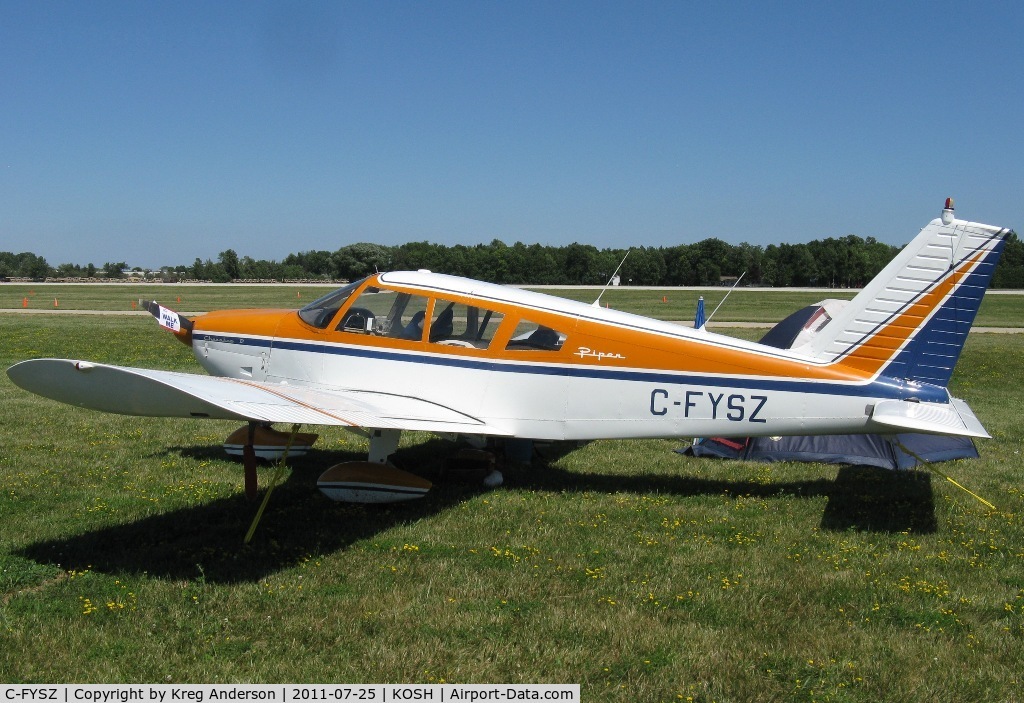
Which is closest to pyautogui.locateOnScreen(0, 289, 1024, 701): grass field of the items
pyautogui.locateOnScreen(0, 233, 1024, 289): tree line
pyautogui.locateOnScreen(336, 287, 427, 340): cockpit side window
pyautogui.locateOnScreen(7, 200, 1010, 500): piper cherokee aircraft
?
pyautogui.locateOnScreen(7, 200, 1010, 500): piper cherokee aircraft

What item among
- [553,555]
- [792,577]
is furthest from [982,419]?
[553,555]

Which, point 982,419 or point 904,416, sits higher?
point 904,416

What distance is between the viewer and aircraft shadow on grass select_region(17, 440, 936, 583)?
17.9 ft

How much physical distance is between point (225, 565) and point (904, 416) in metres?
5.04

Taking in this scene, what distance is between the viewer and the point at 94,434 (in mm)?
9445

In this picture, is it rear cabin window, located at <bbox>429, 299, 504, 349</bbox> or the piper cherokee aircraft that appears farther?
rear cabin window, located at <bbox>429, 299, 504, 349</bbox>

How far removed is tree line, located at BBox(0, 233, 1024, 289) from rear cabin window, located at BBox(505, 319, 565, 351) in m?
56.7

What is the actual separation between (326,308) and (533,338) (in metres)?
2.09

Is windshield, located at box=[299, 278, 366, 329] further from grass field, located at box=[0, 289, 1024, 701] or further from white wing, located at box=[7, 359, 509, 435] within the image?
grass field, located at box=[0, 289, 1024, 701]

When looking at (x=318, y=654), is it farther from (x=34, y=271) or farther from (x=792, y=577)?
(x=34, y=271)

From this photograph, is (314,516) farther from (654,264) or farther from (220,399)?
(654,264)

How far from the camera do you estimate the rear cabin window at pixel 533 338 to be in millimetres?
7141

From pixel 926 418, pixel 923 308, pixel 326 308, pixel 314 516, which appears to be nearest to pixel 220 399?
pixel 314 516

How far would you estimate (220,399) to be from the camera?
5.30m
